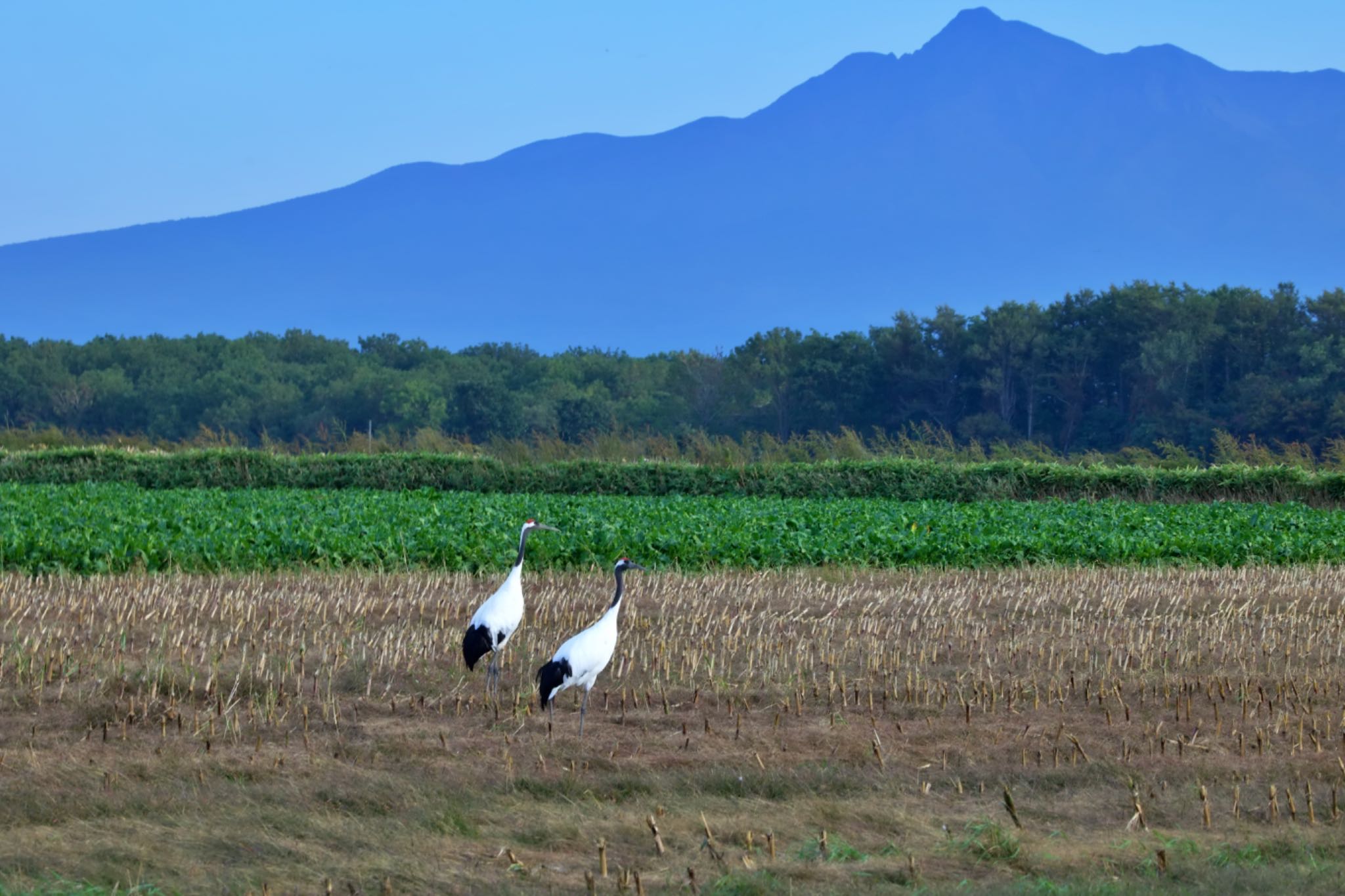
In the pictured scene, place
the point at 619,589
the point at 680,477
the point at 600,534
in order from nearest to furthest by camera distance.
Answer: the point at 619,589
the point at 600,534
the point at 680,477

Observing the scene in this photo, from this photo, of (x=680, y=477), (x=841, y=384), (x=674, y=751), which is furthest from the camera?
(x=841, y=384)

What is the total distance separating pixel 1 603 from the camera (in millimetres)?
13820

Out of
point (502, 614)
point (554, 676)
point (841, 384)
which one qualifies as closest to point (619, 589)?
point (554, 676)

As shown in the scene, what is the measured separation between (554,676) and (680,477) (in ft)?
84.5

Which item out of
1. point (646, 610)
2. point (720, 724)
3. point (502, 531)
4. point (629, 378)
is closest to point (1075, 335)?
point (629, 378)

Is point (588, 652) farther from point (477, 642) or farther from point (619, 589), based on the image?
point (477, 642)

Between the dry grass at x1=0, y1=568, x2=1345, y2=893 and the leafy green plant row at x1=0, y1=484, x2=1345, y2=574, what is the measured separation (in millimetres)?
3400

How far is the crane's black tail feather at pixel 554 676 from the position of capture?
890 centimetres

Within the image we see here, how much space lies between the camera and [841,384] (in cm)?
6562

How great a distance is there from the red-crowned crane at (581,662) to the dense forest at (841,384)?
111 ft

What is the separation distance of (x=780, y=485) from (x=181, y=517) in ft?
56.9

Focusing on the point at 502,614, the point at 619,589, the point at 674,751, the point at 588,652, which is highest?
the point at 619,589

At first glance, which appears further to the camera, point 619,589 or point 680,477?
point 680,477

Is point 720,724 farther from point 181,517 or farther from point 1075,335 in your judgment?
point 1075,335
